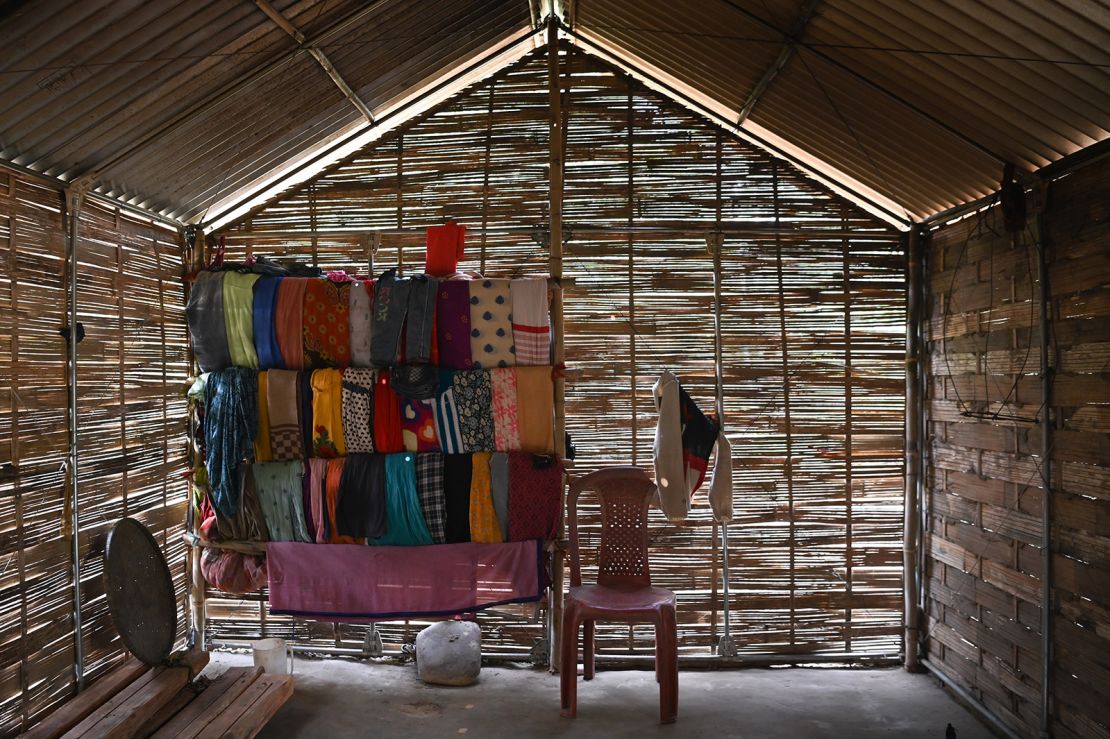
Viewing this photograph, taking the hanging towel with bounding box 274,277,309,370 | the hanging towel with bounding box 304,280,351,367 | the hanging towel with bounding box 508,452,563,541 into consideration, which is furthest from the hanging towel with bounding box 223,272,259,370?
the hanging towel with bounding box 508,452,563,541

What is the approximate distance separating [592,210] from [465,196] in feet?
2.76

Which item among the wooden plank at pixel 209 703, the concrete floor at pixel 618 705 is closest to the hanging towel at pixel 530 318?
the concrete floor at pixel 618 705

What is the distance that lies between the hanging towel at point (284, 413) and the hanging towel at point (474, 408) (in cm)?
95

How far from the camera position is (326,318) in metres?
4.71

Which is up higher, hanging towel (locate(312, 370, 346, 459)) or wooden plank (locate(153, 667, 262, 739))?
hanging towel (locate(312, 370, 346, 459))

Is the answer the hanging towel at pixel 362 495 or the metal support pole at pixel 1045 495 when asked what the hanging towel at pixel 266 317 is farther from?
the metal support pole at pixel 1045 495

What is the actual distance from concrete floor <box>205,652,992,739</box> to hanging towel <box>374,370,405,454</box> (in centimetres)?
146

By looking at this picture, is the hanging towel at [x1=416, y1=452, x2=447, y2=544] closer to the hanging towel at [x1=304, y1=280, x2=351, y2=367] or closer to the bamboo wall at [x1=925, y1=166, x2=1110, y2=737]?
the hanging towel at [x1=304, y1=280, x2=351, y2=367]

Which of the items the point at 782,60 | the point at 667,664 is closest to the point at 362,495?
the point at 667,664

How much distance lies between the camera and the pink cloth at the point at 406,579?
187 inches

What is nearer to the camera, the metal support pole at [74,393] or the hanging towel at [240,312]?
the metal support pole at [74,393]

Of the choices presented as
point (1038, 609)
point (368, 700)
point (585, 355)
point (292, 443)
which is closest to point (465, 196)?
point (585, 355)

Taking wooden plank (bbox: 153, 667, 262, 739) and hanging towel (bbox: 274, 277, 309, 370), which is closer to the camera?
wooden plank (bbox: 153, 667, 262, 739)

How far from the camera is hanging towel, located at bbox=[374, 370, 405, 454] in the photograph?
4.71m
